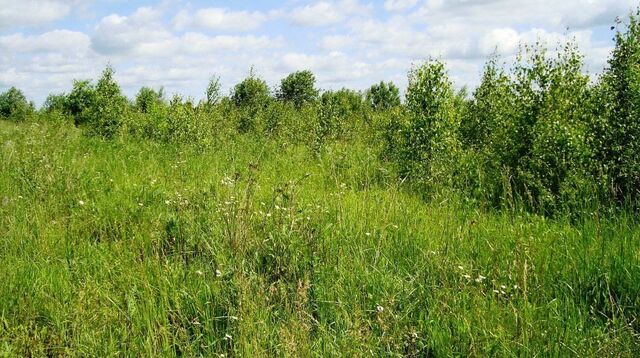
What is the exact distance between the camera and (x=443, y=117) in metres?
8.98

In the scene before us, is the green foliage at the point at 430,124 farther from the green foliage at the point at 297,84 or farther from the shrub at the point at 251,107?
the green foliage at the point at 297,84

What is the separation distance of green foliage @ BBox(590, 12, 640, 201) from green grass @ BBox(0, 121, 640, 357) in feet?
7.77

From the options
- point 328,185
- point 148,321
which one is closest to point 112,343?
point 148,321

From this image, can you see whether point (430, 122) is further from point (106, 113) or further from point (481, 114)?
point (106, 113)

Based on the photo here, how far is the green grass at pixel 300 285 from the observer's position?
2900 millimetres

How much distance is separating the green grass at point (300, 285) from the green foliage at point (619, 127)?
2.37 meters

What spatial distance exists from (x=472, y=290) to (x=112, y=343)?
2319 mm

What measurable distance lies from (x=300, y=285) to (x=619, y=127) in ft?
22.0

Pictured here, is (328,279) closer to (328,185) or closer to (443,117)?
(328,185)

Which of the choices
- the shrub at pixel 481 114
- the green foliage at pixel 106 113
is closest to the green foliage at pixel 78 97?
the green foliage at pixel 106 113

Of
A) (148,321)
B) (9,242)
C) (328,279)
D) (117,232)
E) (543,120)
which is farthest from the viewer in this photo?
(543,120)

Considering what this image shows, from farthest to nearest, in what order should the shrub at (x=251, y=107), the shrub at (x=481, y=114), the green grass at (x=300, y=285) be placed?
the shrub at (x=251, y=107), the shrub at (x=481, y=114), the green grass at (x=300, y=285)

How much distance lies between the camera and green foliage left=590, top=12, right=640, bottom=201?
23.3 feet

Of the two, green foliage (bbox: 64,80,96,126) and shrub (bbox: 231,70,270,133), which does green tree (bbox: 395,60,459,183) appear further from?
green foliage (bbox: 64,80,96,126)
